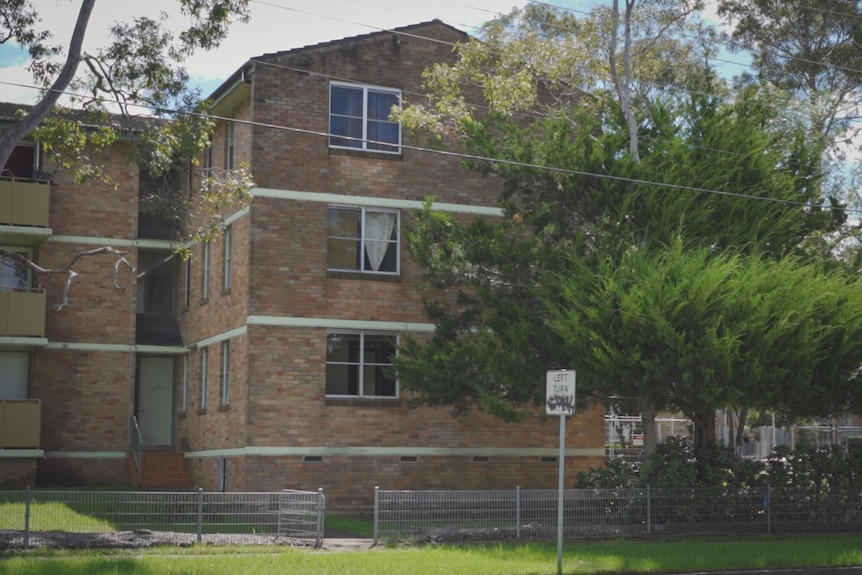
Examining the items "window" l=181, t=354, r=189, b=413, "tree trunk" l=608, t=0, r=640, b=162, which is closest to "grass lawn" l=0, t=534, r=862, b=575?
"tree trunk" l=608, t=0, r=640, b=162

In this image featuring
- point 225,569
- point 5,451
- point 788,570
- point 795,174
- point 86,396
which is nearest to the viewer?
point 225,569

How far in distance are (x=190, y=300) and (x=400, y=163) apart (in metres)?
8.39

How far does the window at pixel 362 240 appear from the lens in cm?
2911

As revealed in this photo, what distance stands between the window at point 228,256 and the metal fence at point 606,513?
9.45 metres

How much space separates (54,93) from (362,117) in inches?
338

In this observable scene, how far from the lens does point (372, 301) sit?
29.1m

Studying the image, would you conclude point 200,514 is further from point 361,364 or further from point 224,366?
point 224,366

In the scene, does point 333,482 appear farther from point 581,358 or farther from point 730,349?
point 730,349

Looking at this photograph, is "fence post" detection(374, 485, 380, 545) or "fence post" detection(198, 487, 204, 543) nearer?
"fence post" detection(198, 487, 204, 543)

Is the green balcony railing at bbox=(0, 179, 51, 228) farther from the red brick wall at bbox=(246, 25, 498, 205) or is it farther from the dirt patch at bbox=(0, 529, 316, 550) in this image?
the dirt patch at bbox=(0, 529, 316, 550)

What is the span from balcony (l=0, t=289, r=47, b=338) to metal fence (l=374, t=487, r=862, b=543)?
1402 cm

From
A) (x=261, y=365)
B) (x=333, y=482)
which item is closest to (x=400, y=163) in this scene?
(x=261, y=365)

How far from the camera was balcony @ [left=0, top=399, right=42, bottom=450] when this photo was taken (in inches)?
1252

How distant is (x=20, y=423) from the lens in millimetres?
31984
